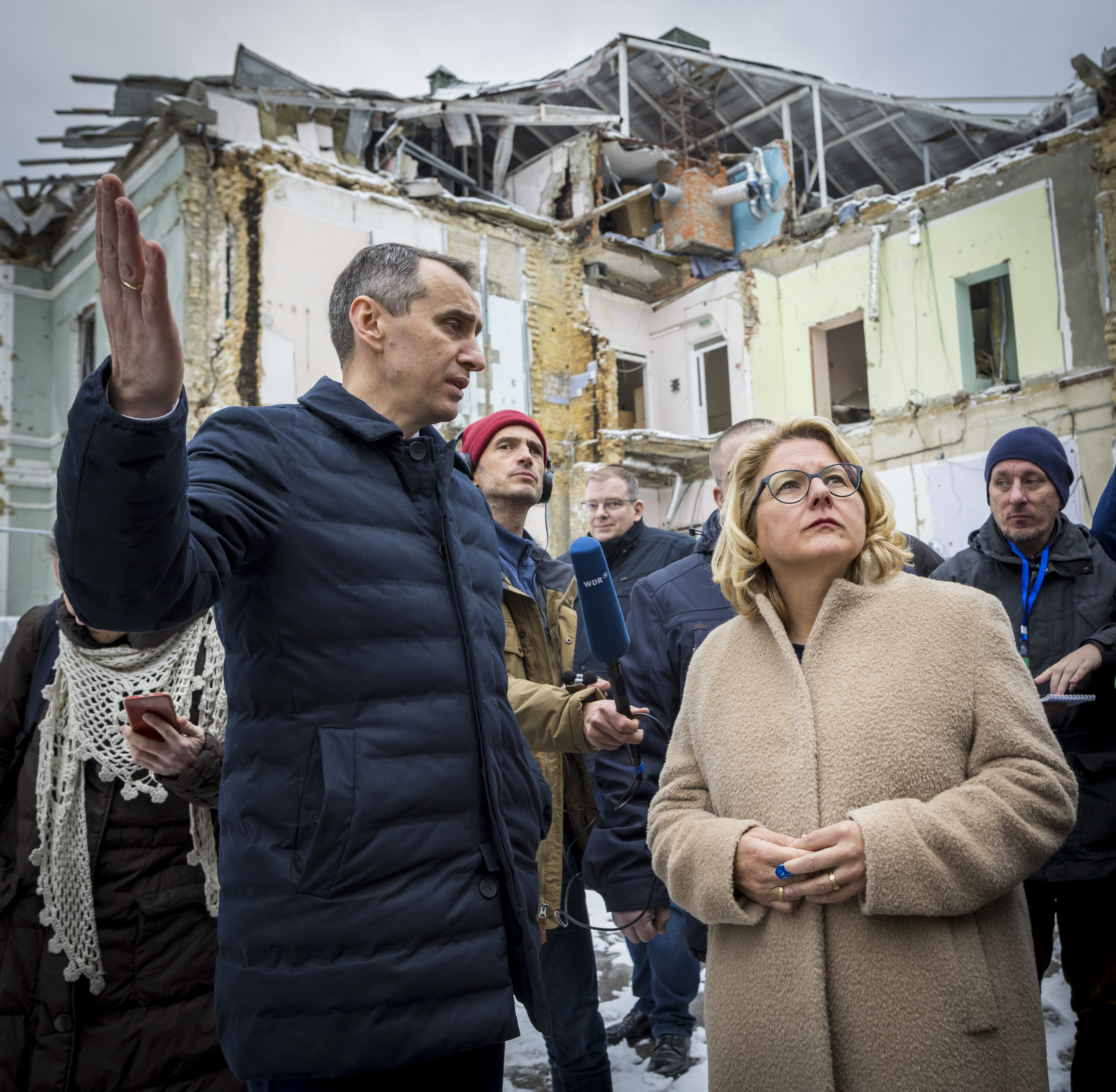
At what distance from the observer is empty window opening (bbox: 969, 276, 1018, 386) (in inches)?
587

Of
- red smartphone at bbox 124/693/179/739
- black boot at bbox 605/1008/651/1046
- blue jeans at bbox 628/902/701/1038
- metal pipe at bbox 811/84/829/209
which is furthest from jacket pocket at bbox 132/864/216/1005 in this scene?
metal pipe at bbox 811/84/829/209

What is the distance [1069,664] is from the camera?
3.26m

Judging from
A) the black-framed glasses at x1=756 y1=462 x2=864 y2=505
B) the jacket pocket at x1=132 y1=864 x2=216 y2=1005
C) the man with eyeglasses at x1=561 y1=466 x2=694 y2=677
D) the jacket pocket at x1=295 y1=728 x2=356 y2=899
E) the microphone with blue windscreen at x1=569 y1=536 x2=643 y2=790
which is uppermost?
the man with eyeglasses at x1=561 y1=466 x2=694 y2=677

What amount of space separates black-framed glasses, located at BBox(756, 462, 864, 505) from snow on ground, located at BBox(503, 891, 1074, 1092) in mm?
2158

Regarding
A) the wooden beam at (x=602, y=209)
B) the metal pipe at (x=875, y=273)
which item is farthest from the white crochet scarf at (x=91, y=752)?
the wooden beam at (x=602, y=209)

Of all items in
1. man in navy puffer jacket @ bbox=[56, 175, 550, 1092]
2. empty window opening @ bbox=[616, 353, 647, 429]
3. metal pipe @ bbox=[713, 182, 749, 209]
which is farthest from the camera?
empty window opening @ bbox=[616, 353, 647, 429]

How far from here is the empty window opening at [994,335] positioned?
49.0 feet

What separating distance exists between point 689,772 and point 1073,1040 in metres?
2.87

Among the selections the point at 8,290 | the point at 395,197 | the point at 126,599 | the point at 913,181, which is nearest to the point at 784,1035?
the point at 126,599

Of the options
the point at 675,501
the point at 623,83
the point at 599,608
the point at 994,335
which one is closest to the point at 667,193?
the point at 623,83

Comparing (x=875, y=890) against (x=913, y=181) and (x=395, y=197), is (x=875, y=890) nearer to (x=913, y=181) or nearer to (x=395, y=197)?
(x=395, y=197)

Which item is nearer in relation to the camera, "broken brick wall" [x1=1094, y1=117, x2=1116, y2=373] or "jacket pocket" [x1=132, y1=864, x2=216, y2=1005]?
"jacket pocket" [x1=132, y1=864, x2=216, y2=1005]

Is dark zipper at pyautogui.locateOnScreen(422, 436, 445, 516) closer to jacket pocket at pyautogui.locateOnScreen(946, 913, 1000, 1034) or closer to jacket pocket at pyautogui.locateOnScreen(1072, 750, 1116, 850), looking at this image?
jacket pocket at pyautogui.locateOnScreen(946, 913, 1000, 1034)

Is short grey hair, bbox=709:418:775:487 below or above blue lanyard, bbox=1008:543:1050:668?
above
